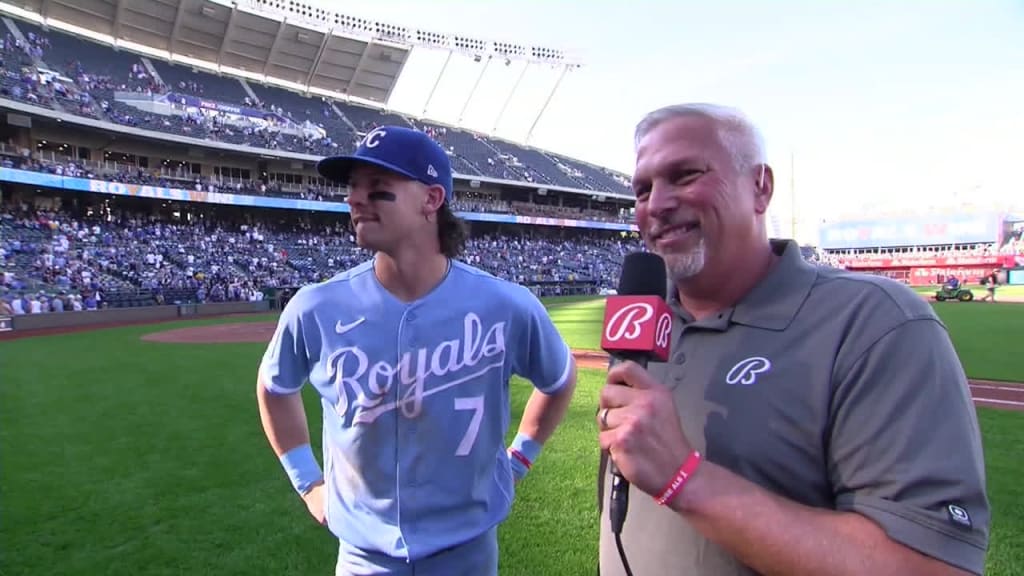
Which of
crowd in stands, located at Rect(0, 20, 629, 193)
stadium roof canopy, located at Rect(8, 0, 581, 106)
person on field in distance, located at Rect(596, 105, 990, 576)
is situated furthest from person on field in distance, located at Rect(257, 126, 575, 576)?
stadium roof canopy, located at Rect(8, 0, 581, 106)

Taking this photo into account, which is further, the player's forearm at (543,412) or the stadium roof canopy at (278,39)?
the stadium roof canopy at (278,39)

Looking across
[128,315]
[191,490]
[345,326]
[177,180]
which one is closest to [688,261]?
[345,326]

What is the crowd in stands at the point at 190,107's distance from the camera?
34.7 metres

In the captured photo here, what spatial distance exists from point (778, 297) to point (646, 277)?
38cm

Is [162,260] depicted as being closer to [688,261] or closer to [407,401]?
[407,401]

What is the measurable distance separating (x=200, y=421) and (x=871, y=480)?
8.50m

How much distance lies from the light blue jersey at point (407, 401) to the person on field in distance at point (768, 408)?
73 centimetres

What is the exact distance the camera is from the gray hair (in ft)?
5.32

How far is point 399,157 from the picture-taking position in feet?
7.69

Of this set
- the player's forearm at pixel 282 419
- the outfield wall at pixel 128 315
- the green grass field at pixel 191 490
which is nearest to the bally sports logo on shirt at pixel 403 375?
the player's forearm at pixel 282 419

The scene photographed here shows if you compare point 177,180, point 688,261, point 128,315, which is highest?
point 688,261

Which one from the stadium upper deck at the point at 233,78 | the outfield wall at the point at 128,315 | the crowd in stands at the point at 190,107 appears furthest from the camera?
the stadium upper deck at the point at 233,78

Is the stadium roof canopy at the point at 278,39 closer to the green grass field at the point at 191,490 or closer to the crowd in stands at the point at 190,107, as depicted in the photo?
the crowd in stands at the point at 190,107

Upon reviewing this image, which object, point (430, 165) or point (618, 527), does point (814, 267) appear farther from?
point (430, 165)
